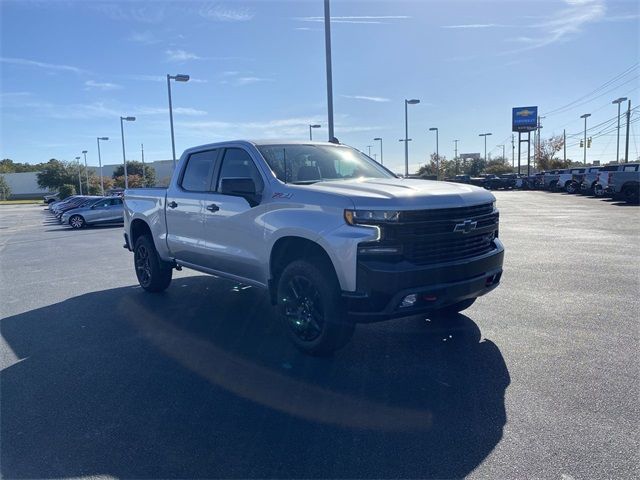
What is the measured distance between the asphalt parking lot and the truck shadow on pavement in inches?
0.6

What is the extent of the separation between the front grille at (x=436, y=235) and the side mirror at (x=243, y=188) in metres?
1.60

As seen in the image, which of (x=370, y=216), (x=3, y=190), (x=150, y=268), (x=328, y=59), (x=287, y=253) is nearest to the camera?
(x=370, y=216)

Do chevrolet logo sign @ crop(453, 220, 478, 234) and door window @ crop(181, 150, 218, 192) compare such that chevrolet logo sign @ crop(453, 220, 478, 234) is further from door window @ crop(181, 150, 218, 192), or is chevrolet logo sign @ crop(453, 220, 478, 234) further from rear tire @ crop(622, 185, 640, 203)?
rear tire @ crop(622, 185, 640, 203)

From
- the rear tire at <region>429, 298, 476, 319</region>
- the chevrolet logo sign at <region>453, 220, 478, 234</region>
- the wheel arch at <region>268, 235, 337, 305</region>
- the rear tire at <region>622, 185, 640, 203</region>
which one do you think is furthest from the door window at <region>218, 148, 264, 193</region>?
the rear tire at <region>622, 185, 640, 203</region>

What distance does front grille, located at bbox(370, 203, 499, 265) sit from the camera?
14.2 ft

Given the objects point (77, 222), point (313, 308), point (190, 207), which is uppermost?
point (190, 207)

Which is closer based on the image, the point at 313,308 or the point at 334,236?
the point at 334,236

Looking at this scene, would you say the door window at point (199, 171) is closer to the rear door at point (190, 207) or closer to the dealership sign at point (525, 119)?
the rear door at point (190, 207)

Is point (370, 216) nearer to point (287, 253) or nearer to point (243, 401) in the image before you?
point (287, 253)

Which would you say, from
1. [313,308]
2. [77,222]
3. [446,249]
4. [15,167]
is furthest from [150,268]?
[15,167]

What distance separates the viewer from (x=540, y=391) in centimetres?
405

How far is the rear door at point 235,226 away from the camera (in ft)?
18.0

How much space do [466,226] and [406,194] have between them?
675mm

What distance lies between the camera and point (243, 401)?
4.08m
